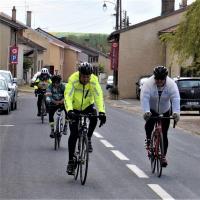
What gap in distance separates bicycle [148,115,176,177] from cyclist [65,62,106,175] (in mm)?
1110

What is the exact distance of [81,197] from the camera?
846 cm

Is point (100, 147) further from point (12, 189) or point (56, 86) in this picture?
point (12, 189)

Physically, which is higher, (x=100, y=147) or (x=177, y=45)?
(x=177, y=45)

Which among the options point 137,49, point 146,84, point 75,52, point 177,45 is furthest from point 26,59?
point 146,84

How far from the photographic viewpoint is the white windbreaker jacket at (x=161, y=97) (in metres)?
10.3

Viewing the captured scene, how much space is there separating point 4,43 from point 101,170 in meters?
53.0

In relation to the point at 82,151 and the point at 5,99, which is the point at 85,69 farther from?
the point at 5,99

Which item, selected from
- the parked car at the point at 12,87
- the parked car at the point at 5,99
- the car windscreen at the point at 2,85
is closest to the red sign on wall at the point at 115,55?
the parked car at the point at 12,87

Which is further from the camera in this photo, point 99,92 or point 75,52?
point 75,52

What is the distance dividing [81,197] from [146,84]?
2.63 metres

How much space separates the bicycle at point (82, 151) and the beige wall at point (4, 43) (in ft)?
173

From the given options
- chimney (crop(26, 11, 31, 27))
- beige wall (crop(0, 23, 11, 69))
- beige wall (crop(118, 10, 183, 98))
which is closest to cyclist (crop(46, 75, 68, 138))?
beige wall (crop(118, 10, 183, 98))

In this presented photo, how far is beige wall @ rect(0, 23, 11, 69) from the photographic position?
61.8m

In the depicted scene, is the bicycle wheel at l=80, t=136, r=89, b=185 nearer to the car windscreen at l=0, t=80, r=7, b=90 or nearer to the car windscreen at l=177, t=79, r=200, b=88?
the car windscreen at l=0, t=80, r=7, b=90
